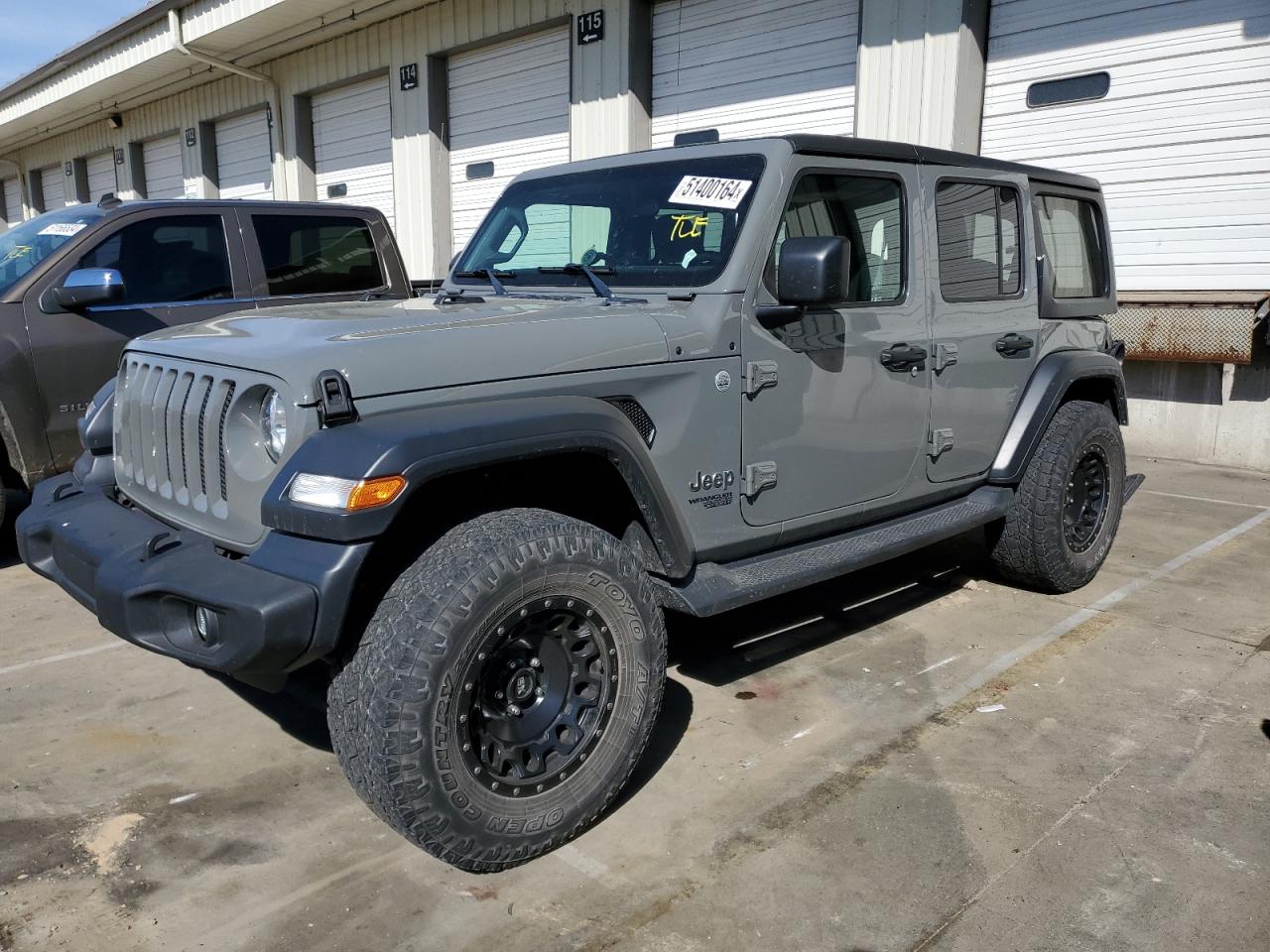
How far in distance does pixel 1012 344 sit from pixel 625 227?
72.9 inches

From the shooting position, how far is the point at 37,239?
5.52 m

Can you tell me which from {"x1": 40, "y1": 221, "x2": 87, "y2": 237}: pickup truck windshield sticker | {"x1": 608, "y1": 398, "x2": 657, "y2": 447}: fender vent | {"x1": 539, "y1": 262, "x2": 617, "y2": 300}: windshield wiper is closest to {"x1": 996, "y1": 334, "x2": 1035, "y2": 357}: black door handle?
{"x1": 539, "y1": 262, "x2": 617, "y2": 300}: windshield wiper

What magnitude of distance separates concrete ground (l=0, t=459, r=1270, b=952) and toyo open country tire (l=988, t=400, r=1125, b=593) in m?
0.34

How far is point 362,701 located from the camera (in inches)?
93.2

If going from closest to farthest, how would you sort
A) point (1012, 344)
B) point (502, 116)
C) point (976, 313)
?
1. point (976, 313)
2. point (1012, 344)
3. point (502, 116)

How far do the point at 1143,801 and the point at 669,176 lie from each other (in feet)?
8.25

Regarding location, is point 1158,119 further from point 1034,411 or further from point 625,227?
point 625,227

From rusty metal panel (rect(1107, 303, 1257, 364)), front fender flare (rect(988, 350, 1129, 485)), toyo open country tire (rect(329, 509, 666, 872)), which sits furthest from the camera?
rusty metal panel (rect(1107, 303, 1257, 364))

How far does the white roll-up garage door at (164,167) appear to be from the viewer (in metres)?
18.8

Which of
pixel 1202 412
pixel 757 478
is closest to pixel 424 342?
pixel 757 478

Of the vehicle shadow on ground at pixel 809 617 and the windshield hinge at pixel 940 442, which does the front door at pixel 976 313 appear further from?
the vehicle shadow on ground at pixel 809 617

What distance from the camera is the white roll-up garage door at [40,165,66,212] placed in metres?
22.9

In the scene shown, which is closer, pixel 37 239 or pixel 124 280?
pixel 124 280

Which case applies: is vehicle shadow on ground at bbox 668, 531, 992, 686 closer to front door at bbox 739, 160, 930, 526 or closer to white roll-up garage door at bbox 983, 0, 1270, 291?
front door at bbox 739, 160, 930, 526
